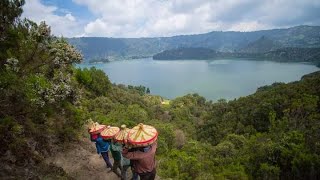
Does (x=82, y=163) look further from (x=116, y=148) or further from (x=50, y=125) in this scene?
(x=116, y=148)

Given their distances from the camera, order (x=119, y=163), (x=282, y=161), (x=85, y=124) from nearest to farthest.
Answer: (x=119, y=163), (x=85, y=124), (x=282, y=161)

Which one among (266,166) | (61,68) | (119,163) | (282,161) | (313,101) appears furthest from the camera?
(313,101)

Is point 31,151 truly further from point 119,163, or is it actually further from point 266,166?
point 266,166

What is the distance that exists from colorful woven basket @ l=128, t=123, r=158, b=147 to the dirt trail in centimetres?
390

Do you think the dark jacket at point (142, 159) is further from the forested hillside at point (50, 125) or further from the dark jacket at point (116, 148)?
the forested hillside at point (50, 125)

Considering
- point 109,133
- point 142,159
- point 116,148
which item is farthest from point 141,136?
point 109,133

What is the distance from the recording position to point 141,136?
243 inches

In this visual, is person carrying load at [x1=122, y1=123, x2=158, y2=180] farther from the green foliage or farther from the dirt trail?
the green foliage

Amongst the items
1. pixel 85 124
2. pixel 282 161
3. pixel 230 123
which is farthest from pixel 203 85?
pixel 85 124

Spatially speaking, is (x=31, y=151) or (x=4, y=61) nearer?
(x=4, y=61)

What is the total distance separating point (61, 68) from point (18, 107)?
274cm

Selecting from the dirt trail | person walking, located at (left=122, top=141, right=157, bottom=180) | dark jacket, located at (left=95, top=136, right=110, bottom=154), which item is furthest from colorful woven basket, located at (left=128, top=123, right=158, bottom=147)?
the dirt trail

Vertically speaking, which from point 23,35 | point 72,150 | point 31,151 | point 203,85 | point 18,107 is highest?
point 23,35

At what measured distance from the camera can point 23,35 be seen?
8.26 m
